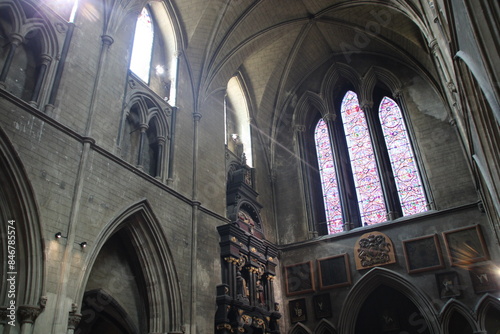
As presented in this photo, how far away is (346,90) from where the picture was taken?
51.5 feet

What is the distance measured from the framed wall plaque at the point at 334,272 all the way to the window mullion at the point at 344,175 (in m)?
1.00

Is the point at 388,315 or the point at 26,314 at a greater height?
the point at 388,315

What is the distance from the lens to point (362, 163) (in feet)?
46.8

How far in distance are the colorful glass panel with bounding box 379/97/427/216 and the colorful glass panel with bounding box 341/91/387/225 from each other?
1.83 feet

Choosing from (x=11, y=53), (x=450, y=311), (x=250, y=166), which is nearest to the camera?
(x=11, y=53)

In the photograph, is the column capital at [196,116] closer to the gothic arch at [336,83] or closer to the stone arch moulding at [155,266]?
the stone arch moulding at [155,266]

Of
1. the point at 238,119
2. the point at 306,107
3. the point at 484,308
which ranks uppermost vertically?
the point at 306,107

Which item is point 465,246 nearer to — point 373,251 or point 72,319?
point 373,251

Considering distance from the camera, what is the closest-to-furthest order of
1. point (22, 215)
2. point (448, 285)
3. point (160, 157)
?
1. point (22, 215)
2. point (160, 157)
3. point (448, 285)

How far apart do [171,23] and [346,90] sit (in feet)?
21.8

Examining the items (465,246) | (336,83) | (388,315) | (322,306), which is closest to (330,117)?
(336,83)

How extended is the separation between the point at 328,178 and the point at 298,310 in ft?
14.2

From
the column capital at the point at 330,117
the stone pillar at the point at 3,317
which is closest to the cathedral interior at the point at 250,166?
the stone pillar at the point at 3,317

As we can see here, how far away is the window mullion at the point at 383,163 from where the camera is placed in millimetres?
12969
